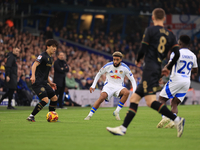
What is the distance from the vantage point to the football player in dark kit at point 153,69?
19.7 feet

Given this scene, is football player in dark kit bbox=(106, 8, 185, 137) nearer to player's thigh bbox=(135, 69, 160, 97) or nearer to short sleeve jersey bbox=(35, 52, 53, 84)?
player's thigh bbox=(135, 69, 160, 97)

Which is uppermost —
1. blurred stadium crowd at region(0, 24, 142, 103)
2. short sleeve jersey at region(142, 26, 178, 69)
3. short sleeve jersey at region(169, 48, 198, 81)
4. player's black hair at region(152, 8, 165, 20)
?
player's black hair at region(152, 8, 165, 20)

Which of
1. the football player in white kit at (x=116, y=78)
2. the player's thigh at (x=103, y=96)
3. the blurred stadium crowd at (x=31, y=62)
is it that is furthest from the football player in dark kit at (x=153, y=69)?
the blurred stadium crowd at (x=31, y=62)

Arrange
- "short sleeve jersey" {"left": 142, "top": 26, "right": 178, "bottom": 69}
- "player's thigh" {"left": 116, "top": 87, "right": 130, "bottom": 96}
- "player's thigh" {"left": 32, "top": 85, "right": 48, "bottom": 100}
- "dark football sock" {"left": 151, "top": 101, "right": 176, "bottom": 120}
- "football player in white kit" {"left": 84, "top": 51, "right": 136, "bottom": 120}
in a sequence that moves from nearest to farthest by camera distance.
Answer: "dark football sock" {"left": 151, "top": 101, "right": 176, "bottom": 120} < "short sleeve jersey" {"left": 142, "top": 26, "right": 178, "bottom": 69} < "player's thigh" {"left": 32, "top": 85, "right": 48, "bottom": 100} < "football player in white kit" {"left": 84, "top": 51, "right": 136, "bottom": 120} < "player's thigh" {"left": 116, "top": 87, "right": 130, "bottom": 96}

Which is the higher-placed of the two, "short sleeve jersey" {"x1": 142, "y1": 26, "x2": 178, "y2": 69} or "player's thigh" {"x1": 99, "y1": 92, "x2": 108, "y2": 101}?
"short sleeve jersey" {"x1": 142, "y1": 26, "x2": 178, "y2": 69}

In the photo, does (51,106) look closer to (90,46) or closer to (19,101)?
(19,101)

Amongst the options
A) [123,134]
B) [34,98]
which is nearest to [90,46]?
[34,98]

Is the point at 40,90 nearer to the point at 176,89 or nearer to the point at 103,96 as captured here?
the point at 103,96

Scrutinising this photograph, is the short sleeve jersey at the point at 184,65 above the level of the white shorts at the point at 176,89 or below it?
above

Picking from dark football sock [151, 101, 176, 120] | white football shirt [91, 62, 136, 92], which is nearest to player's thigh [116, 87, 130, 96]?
white football shirt [91, 62, 136, 92]

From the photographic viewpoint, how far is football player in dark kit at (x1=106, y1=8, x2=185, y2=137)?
19.7 feet

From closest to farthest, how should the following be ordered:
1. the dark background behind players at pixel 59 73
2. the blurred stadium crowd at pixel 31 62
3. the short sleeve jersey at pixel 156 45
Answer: the short sleeve jersey at pixel 156 45
the dark background behind players at pixel 59 73
the blurred stadium crowd at pixel 31 62

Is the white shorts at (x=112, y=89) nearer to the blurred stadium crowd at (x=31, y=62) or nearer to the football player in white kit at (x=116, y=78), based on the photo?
the football player in white kit at (x=116, y=78)

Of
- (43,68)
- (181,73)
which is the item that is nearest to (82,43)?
(43,68)
